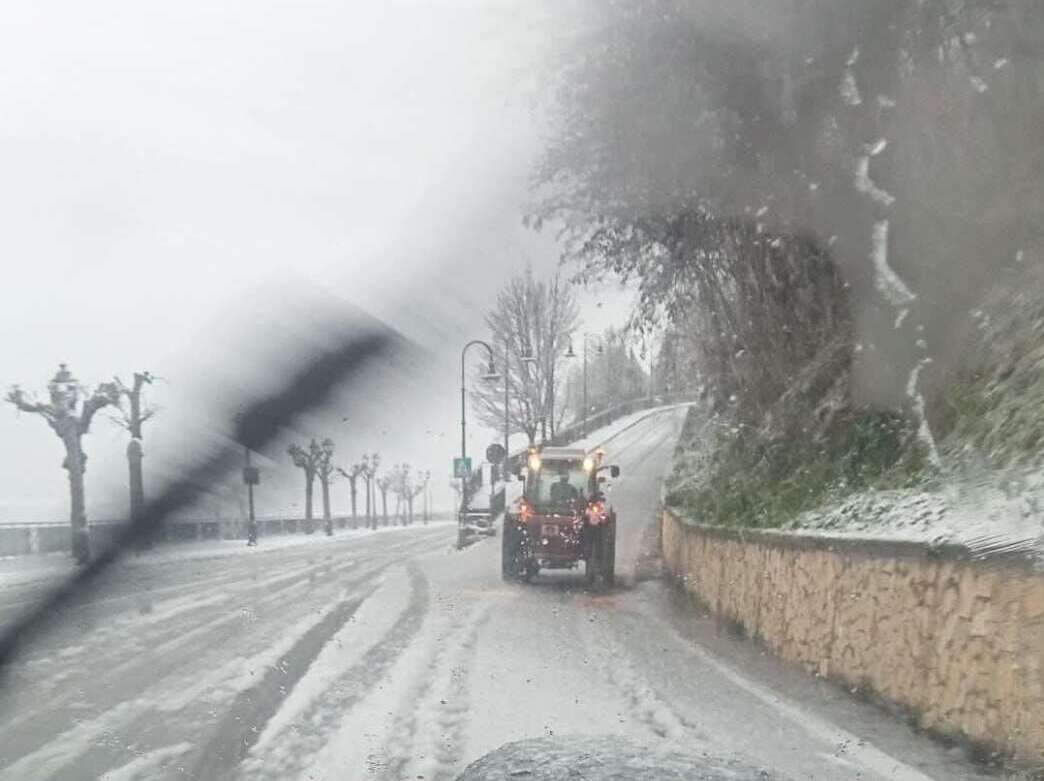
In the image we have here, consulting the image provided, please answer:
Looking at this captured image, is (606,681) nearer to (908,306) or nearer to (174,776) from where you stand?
(174,776)

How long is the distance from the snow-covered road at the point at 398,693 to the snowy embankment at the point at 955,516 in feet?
4.38

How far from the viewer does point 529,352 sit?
5078 centimetres

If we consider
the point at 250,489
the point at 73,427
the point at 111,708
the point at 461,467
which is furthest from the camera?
the point at 250,489

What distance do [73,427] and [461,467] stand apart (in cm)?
1621

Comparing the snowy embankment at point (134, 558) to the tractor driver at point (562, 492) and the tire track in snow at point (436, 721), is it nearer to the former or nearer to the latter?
the tractor driver at point (562, 492)

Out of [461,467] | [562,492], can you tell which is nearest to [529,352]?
[461,467]

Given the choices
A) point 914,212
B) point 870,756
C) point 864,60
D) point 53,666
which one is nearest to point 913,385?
point 914,212

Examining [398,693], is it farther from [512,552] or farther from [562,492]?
[562,492]

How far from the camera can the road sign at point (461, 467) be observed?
144ft

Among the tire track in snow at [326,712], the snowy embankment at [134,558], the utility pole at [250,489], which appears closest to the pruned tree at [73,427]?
the snowy embankment at [134,558]

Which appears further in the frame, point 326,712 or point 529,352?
point 529,352

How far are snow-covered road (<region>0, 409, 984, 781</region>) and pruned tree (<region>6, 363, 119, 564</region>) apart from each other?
13.6 m

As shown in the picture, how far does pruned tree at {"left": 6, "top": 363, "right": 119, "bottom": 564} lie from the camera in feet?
102

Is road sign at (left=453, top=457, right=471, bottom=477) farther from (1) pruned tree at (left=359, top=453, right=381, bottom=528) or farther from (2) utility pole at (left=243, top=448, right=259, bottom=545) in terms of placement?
(1) pruned tree at (left=359, top=453, right=381, bottom=528)
